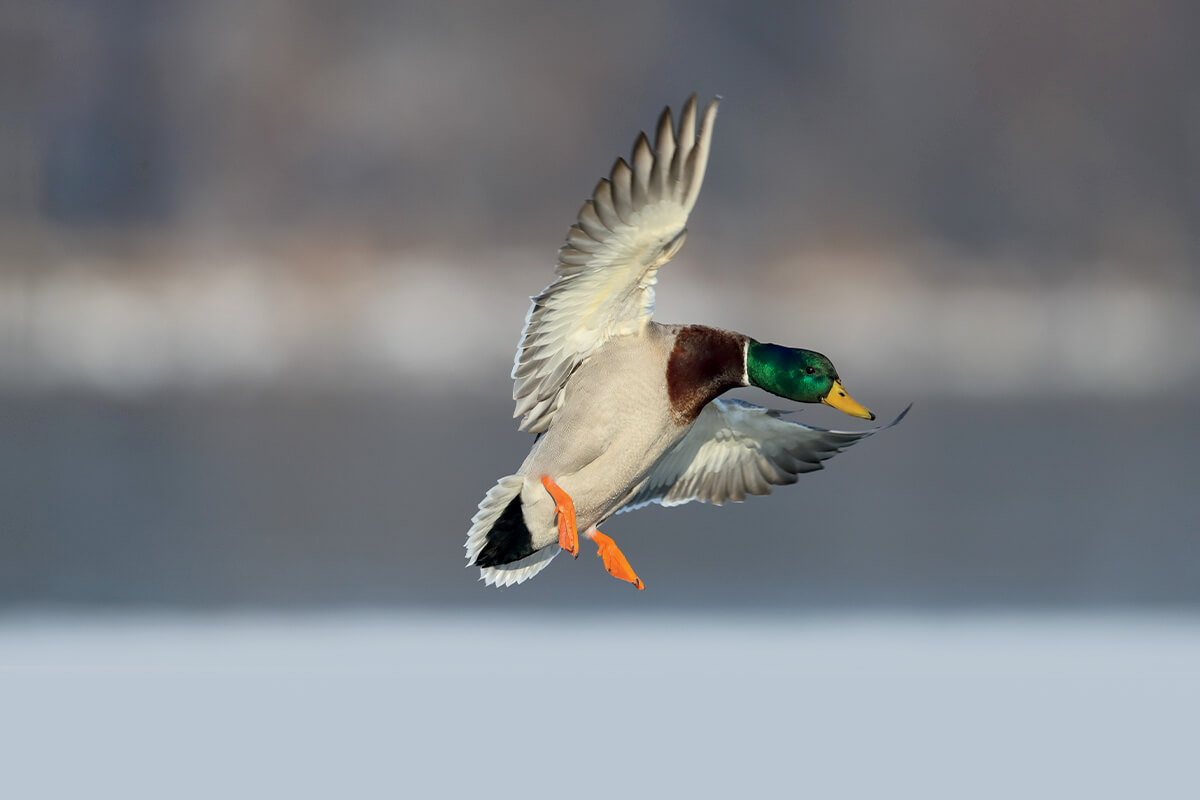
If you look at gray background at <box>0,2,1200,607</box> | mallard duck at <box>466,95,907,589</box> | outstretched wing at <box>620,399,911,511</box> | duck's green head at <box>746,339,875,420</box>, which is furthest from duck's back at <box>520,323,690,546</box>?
gray background at <box>0,2,1200,607</box>

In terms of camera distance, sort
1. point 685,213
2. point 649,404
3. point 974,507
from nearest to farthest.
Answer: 1. point 685,213
2. point 649,404
3. point 974,507

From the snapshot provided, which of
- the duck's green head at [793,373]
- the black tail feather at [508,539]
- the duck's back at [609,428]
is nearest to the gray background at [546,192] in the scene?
the black tail feather at [508,539]

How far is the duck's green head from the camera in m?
1.80

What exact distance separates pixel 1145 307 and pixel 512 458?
146 inches

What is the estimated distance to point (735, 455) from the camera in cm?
224

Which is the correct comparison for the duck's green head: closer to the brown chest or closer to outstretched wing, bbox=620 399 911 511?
the brown chest

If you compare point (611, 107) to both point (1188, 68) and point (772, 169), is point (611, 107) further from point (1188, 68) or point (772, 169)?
point (1188, 68)

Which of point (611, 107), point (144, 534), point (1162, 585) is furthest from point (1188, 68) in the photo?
point (144, 534)

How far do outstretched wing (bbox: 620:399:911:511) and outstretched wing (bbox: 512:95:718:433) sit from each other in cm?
35

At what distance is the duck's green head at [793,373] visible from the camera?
1.80 m

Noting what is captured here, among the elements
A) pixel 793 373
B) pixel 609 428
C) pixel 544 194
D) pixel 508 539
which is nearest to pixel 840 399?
pixel 793 373

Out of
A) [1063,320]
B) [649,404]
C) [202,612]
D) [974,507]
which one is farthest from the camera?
[1063,320]

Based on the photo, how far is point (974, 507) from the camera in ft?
15.0

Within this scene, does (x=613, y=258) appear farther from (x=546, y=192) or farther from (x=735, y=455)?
(x=546, y=192)
